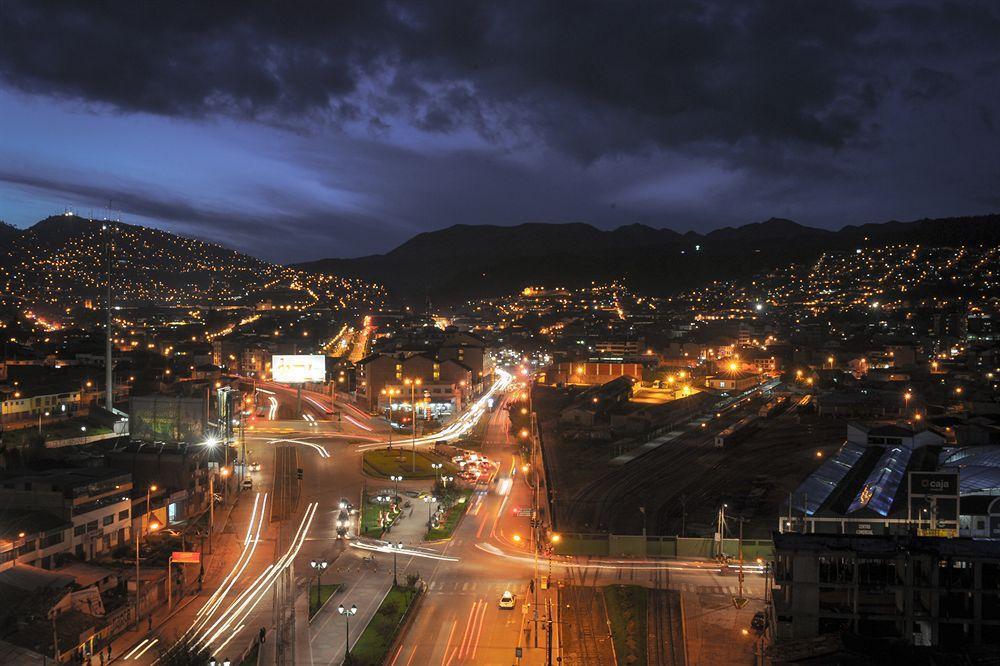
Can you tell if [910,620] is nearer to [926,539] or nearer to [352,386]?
[926,539]

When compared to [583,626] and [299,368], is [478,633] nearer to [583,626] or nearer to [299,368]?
[583,626]

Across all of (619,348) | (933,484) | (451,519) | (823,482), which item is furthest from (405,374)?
(933,484)

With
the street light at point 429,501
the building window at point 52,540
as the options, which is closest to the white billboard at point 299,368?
the street light at point 429,501

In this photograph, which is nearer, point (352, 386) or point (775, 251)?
point (352, 386)

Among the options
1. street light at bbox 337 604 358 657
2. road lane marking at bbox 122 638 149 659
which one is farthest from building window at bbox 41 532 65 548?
street light at bbox 337 604 358 657

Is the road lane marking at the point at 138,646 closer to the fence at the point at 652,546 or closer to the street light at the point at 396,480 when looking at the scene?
the fence at the point at 652,546

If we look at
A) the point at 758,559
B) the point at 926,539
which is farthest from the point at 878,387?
the point at 926,539
